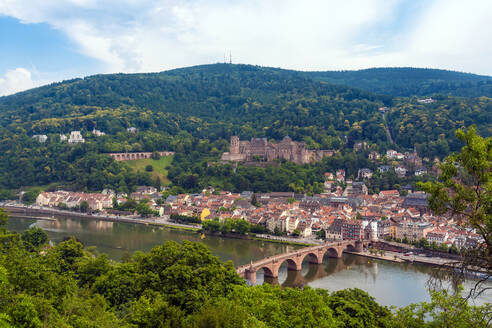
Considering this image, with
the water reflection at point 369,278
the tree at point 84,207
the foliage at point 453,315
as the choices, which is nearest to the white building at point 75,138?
the tree at point 84,207

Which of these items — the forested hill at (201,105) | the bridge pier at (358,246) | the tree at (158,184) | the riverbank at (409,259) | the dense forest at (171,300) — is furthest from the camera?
the forested hill at (201,105)

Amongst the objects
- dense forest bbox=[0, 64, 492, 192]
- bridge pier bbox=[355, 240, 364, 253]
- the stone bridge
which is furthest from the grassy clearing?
bridge pier bbox=[355, 240, 364, 253]

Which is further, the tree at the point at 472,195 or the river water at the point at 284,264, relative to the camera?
the river water at the point at 284,264

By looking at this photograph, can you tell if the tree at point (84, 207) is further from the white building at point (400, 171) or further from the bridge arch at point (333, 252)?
the white building at point (400, 171)

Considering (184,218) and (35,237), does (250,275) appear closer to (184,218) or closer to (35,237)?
(35,237)

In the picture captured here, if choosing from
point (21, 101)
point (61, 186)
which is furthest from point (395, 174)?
point (21, 101)

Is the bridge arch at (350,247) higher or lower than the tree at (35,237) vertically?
lower
